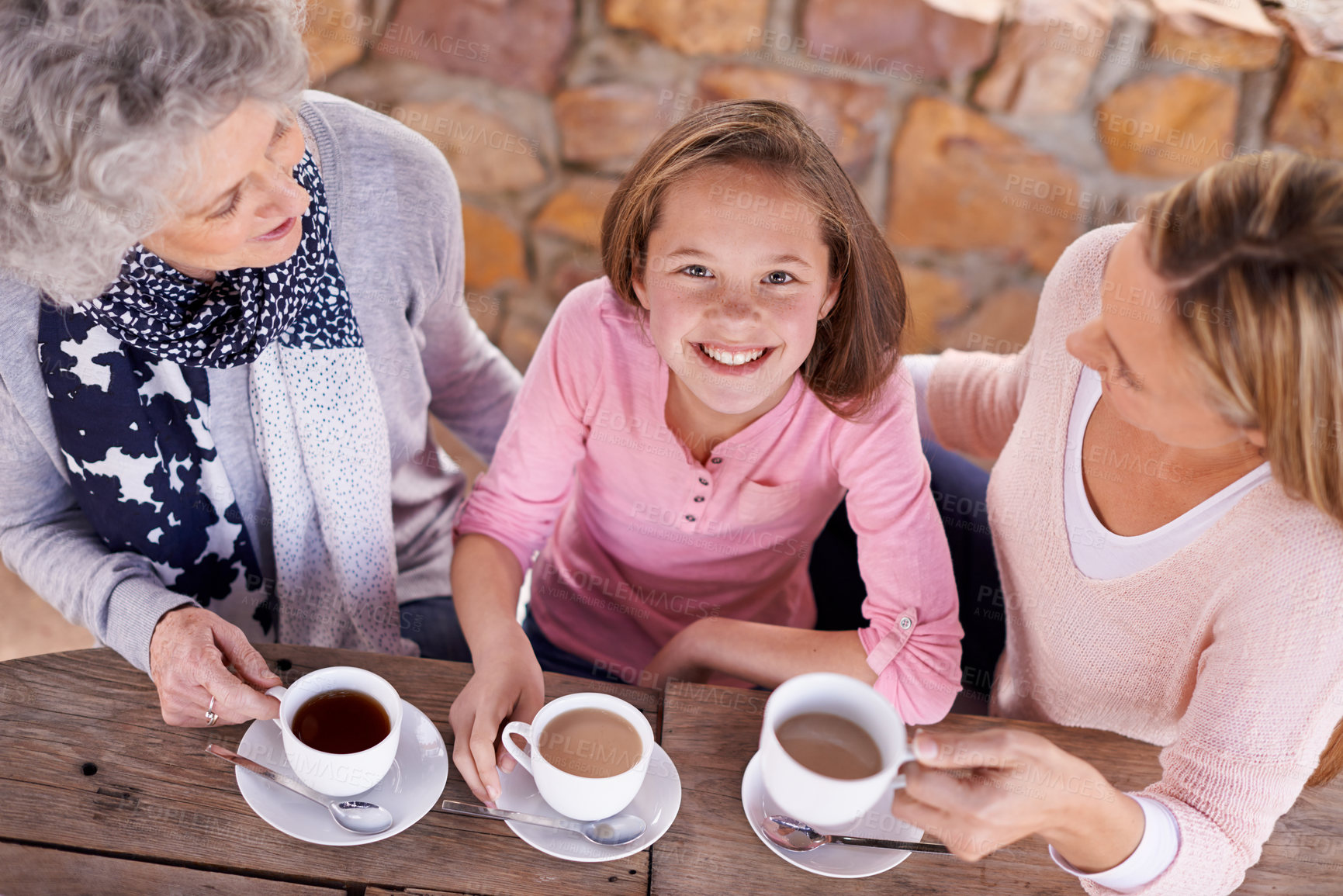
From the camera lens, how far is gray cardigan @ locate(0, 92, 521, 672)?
3.66 feet

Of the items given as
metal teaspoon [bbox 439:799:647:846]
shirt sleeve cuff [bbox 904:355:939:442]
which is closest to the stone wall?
shirt sleeve cuff [bbox 904:355:939:442]

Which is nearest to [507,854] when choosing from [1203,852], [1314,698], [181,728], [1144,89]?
[181,728]

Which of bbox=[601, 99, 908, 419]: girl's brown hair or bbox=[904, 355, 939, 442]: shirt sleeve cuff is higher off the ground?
bbox=[601, 99, 908, 419]: girl's brown hair

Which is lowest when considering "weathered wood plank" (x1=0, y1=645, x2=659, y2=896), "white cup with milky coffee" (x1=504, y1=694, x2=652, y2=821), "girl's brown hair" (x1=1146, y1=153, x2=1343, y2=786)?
"weathered wood plank" (x1=0, y1=645, x2=659, y2=896)

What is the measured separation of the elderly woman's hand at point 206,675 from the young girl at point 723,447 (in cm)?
20

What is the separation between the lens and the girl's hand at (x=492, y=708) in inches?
36.7

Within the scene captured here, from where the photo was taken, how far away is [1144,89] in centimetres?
205

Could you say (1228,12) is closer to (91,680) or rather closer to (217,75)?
(217,75)

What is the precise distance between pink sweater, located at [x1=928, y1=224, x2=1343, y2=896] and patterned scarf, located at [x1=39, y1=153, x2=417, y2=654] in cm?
88

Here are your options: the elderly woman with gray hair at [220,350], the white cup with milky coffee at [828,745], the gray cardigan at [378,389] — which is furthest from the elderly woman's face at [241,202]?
the white cup with milky coffee at [828,745]

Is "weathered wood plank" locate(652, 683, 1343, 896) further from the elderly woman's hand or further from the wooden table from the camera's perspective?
the elderly woman's hand

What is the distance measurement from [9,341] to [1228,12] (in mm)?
2272

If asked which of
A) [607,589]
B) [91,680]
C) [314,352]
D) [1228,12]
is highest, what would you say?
[1228,12]

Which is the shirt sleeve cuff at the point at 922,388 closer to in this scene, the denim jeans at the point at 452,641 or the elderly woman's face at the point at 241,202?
the denim jeans at the point at 452,641
